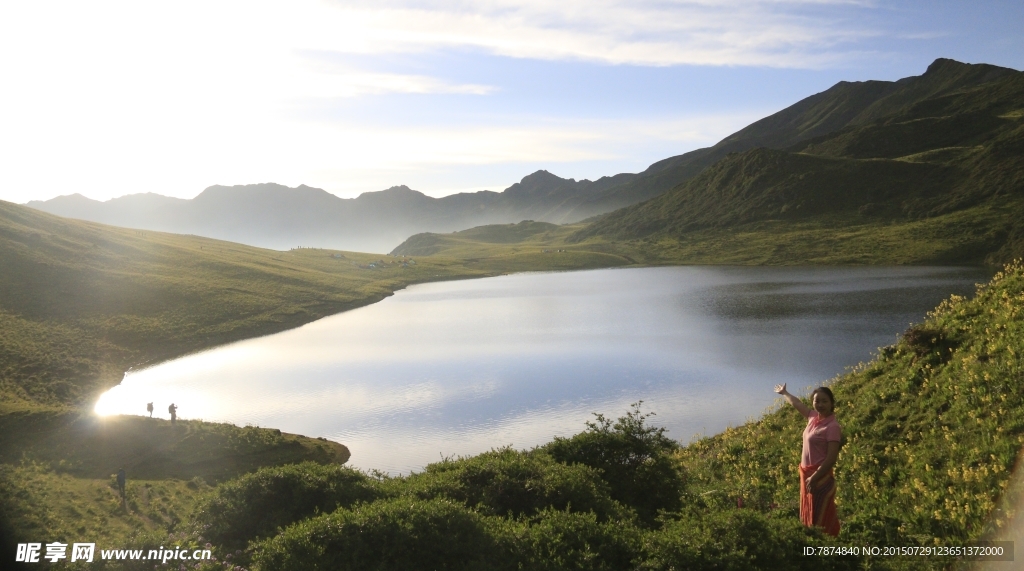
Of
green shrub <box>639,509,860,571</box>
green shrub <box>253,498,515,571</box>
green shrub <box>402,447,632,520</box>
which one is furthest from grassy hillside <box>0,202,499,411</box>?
green shrub <box>639,509,860,571</box>

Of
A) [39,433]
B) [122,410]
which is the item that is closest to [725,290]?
[122,410]

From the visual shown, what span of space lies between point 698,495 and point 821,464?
4852 mm

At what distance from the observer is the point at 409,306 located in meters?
91.2

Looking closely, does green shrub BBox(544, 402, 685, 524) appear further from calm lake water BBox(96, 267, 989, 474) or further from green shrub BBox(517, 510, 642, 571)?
calm lake water BBox(96, 267, 989, 474)

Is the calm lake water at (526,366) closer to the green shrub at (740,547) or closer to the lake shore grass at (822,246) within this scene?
the green shrub at (740,547)

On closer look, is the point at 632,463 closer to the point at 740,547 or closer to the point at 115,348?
the point at 740,547

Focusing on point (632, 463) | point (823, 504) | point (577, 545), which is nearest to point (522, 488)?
point (577, 545)

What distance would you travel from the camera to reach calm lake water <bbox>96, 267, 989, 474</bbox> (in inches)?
1267

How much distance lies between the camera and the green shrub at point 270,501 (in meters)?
12.6

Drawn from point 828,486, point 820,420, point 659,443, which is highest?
point 820,420

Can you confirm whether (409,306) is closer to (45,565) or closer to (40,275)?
(40,275)

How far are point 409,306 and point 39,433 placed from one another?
63.6 m

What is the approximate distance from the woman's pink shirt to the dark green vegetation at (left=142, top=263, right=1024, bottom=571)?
1.07m

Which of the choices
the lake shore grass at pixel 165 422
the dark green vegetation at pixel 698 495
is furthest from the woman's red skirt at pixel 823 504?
the lake shore grass at pixel 165 422
